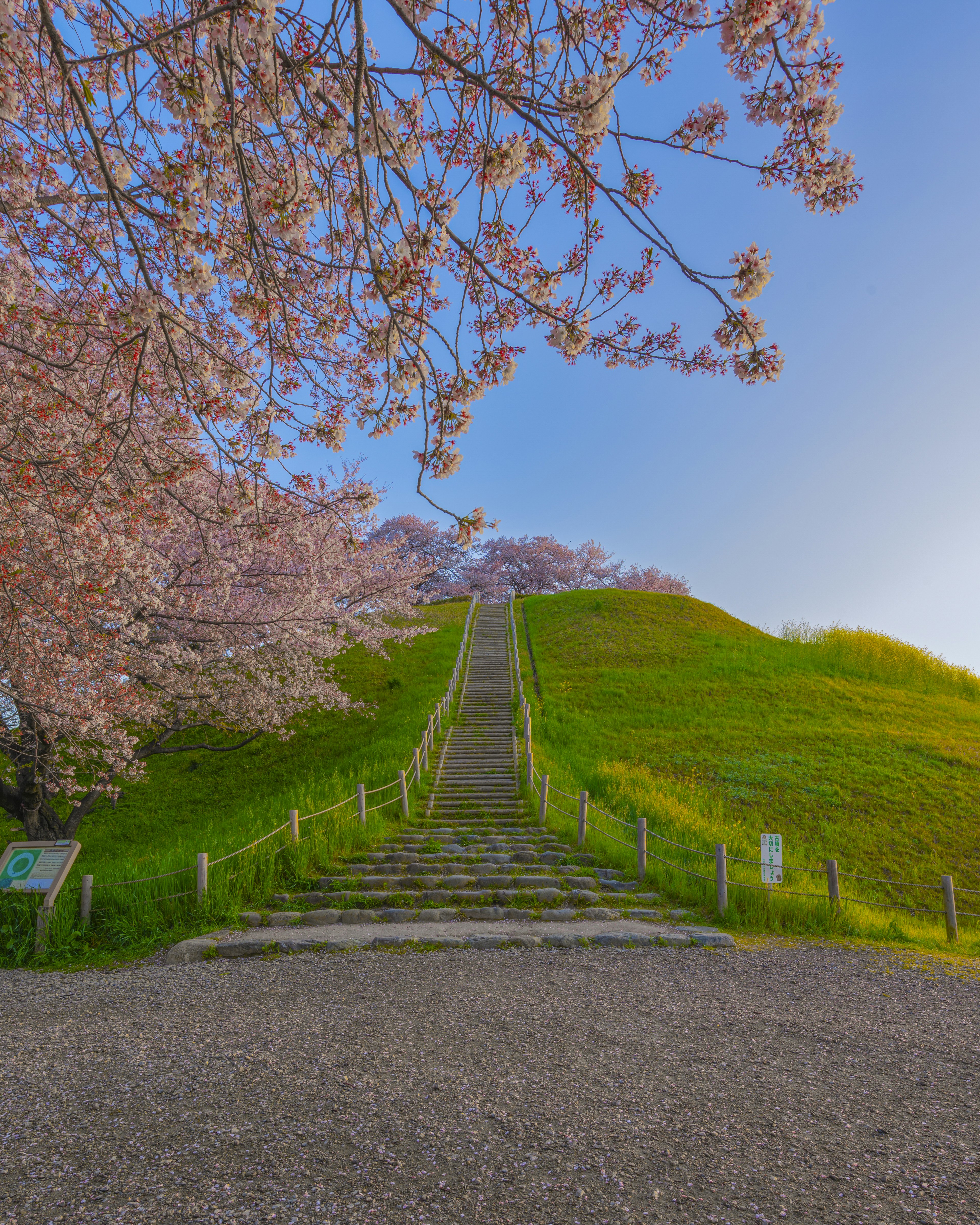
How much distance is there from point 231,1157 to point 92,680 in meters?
8.06

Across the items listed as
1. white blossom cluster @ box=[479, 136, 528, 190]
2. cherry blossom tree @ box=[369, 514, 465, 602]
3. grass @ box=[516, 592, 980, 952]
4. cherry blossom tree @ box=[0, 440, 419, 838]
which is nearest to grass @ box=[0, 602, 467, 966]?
cherry blossom tree @ box=[0, 440, 419, 838]

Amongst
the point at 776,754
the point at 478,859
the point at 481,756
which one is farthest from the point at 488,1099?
the point at 776,754

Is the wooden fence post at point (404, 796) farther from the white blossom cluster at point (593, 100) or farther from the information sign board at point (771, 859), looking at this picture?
the white blossom cluster at point (593, 100)

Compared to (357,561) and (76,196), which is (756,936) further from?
(357,561)

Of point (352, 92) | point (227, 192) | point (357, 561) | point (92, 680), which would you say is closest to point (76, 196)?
point (227, 192)

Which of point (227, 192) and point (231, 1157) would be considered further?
point (227, 192)

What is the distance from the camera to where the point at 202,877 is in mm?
8141

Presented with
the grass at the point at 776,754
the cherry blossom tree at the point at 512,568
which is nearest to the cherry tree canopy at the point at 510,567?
the cherry blossom tree at the point at 512,568

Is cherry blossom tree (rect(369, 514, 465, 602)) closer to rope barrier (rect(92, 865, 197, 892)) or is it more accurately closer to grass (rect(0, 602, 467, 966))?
grass (rect(0, 602, 467, 966))

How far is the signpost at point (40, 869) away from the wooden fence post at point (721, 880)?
8345 millimetres

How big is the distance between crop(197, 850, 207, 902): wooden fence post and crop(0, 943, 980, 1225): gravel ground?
1745mm

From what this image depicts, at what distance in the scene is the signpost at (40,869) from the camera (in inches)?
302

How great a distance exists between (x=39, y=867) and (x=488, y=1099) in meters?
6.94

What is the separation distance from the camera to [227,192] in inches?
166
